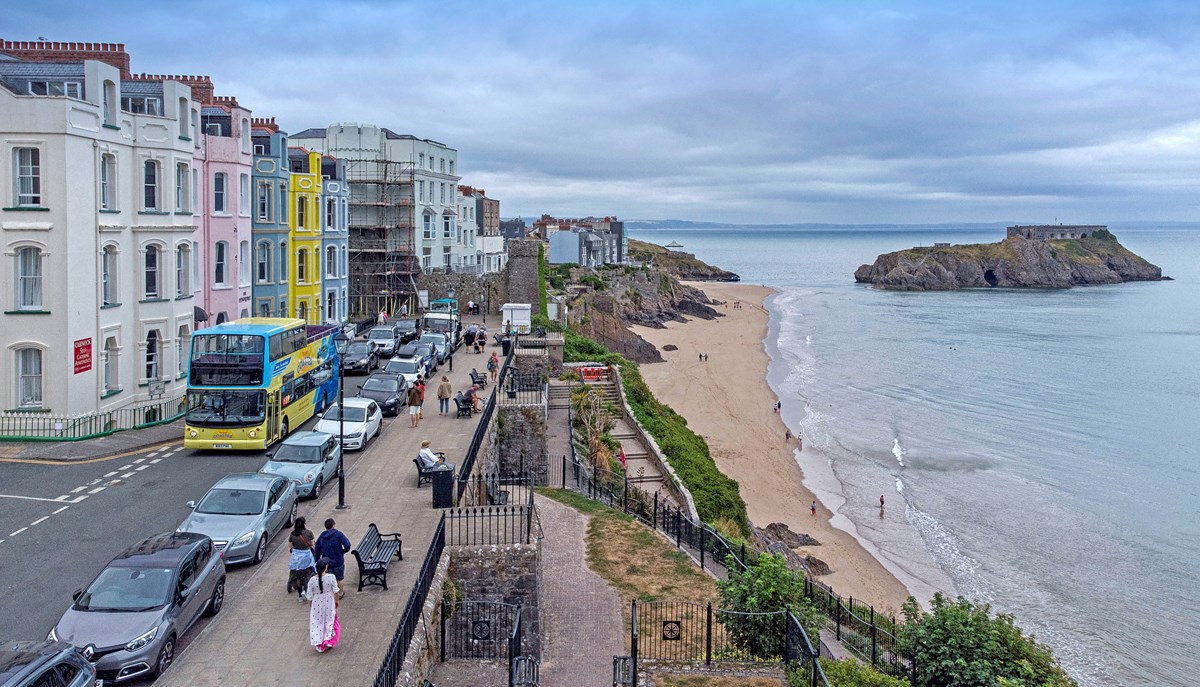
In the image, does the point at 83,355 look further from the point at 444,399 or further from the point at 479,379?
the point at 479,379

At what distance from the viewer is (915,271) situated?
174750 mm

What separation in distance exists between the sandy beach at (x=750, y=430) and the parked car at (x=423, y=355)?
13852mm

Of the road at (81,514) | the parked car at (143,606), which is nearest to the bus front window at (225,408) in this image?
the road at (81,514)

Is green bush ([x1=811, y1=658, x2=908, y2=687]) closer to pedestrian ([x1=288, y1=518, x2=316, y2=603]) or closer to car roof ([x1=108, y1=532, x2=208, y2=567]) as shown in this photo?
pedestrian ([x1=288, y1=518, x2=316, y2=603])

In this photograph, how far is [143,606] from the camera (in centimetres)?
1211

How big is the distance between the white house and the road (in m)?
3.61

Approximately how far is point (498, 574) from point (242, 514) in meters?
5.01

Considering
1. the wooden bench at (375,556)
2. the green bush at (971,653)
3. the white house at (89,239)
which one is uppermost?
the white house at (89,239)

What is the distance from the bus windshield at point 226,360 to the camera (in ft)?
77.0

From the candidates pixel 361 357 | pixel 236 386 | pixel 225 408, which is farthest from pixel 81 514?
pixel 361 357

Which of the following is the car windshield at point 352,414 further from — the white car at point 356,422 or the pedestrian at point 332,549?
the pedestrian at point 332,549

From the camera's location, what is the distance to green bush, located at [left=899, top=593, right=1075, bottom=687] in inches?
552

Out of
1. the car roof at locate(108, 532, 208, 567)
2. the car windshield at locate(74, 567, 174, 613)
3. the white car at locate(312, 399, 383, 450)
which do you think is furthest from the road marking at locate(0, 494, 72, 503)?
the car windshield at locate(74, 567, 174, 613)

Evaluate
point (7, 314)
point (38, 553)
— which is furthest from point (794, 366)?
point (38, 553)
